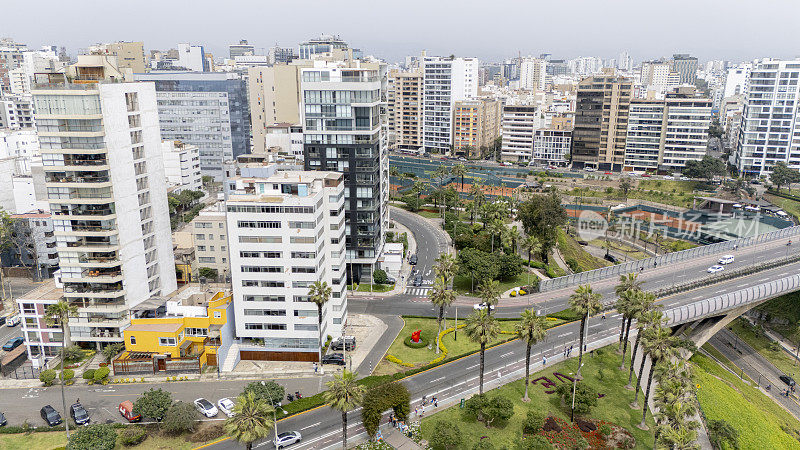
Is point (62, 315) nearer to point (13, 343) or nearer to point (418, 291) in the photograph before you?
point (13, 343)

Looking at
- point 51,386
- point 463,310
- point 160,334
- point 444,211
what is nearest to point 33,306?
point 51,386

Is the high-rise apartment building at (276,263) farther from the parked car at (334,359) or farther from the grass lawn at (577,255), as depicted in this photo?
the grass lawn at (577,255)

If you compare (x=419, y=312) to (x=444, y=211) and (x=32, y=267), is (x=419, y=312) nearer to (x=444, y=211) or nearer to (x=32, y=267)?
(x=444, y=211)

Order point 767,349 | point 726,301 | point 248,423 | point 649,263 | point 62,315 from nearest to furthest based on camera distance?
point 248,423, point 62,315, point 726,301, point 767,349, point 649,263

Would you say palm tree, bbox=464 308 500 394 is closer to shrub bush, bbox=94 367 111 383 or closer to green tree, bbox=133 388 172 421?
green tree, bbox=133 388 172 421

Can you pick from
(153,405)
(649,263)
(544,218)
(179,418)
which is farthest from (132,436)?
(649,263)

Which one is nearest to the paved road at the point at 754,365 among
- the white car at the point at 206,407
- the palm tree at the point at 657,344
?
the palm tree at the point at 657,344
